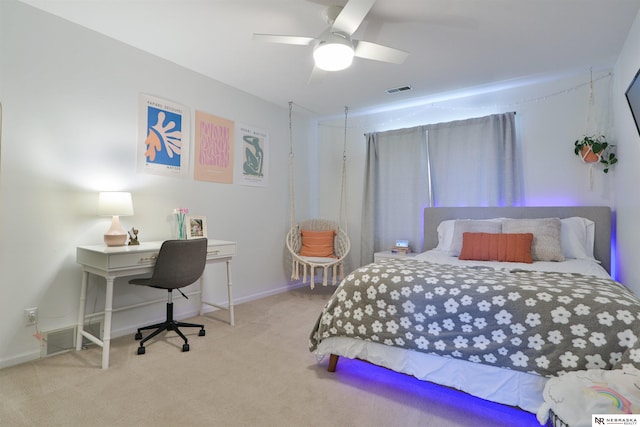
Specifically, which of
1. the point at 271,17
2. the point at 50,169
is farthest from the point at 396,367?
the point at 50,169

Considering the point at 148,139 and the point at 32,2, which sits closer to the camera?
the point at 32,2

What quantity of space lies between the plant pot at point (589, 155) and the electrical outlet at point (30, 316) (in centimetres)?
488

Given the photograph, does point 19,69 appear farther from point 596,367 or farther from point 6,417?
point 596,367

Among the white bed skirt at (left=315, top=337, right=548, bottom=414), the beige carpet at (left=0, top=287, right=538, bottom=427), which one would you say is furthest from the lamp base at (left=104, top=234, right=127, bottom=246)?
the white bed skirt at (left=315, top=337, right=548, bottom=414)

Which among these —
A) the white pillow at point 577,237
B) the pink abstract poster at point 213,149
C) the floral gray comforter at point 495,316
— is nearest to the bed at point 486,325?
the floral gray comforter at point 495,316

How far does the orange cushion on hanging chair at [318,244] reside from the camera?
4238 millimetres

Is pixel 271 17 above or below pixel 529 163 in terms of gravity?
above

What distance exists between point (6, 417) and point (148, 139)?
86.6 inches

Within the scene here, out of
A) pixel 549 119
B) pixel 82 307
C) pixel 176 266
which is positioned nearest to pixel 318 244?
pixel 176 266

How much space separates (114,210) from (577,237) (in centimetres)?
405

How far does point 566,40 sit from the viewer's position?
263 centimetres

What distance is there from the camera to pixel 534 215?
3303 mm

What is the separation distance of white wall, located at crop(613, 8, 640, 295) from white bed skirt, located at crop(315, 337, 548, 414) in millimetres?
1517

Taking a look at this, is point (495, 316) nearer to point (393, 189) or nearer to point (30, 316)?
point (393, 189)
